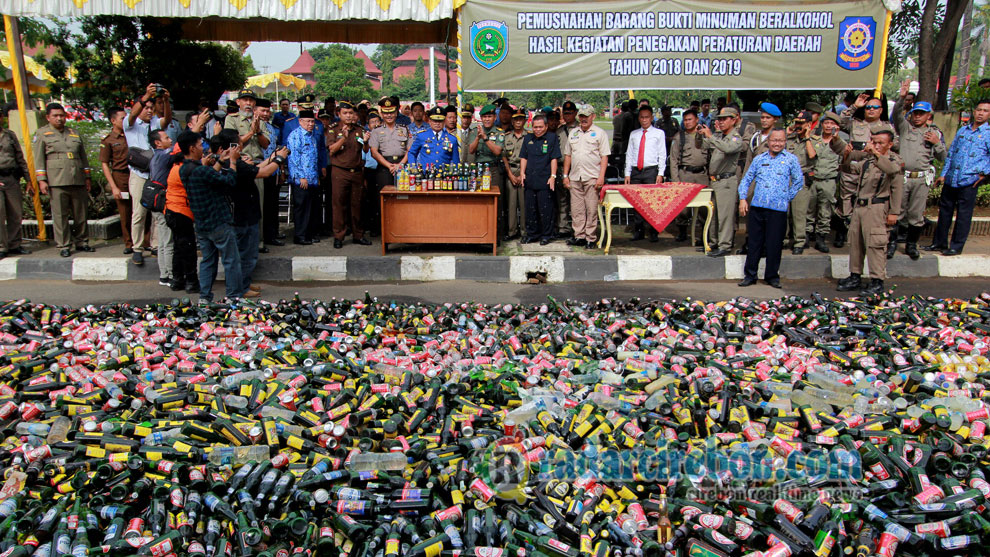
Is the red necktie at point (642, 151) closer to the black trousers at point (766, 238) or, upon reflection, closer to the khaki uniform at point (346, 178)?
the black trousers at point (766, 238)

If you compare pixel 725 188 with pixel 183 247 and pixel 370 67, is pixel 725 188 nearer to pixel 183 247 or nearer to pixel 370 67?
pixel 183 247

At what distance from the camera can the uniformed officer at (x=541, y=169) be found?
9.52 m

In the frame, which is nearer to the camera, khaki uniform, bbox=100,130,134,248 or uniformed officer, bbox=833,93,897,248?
khaki uniform, bbox=100,130,134,248

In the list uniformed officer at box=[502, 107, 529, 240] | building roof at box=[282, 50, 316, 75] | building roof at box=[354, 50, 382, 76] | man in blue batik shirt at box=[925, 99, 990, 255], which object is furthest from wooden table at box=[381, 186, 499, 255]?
building roof at box=[282, 50, 316, 75]

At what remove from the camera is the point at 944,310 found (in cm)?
669

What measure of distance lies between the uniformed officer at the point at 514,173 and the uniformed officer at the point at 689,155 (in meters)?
2.17

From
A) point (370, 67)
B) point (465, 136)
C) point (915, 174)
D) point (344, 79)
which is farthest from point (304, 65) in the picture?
point (915, 174)

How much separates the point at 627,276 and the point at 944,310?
3362mm

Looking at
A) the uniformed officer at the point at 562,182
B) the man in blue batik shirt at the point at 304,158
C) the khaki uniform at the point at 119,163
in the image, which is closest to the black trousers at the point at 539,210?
the uniformed officer at the point at 562,182

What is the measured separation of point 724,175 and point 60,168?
27.9 feet

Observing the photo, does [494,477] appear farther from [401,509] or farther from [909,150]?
[909,150]

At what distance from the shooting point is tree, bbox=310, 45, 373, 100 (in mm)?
51447

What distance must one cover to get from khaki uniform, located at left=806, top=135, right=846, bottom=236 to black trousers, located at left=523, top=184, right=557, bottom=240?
11.4ft

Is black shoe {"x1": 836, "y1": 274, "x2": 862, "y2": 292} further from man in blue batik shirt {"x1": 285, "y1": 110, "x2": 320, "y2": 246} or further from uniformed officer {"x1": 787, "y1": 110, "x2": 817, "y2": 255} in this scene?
man in blue batik shirt {"x1": 285, "y1": 110, "x2": 320, "y2": 246}
